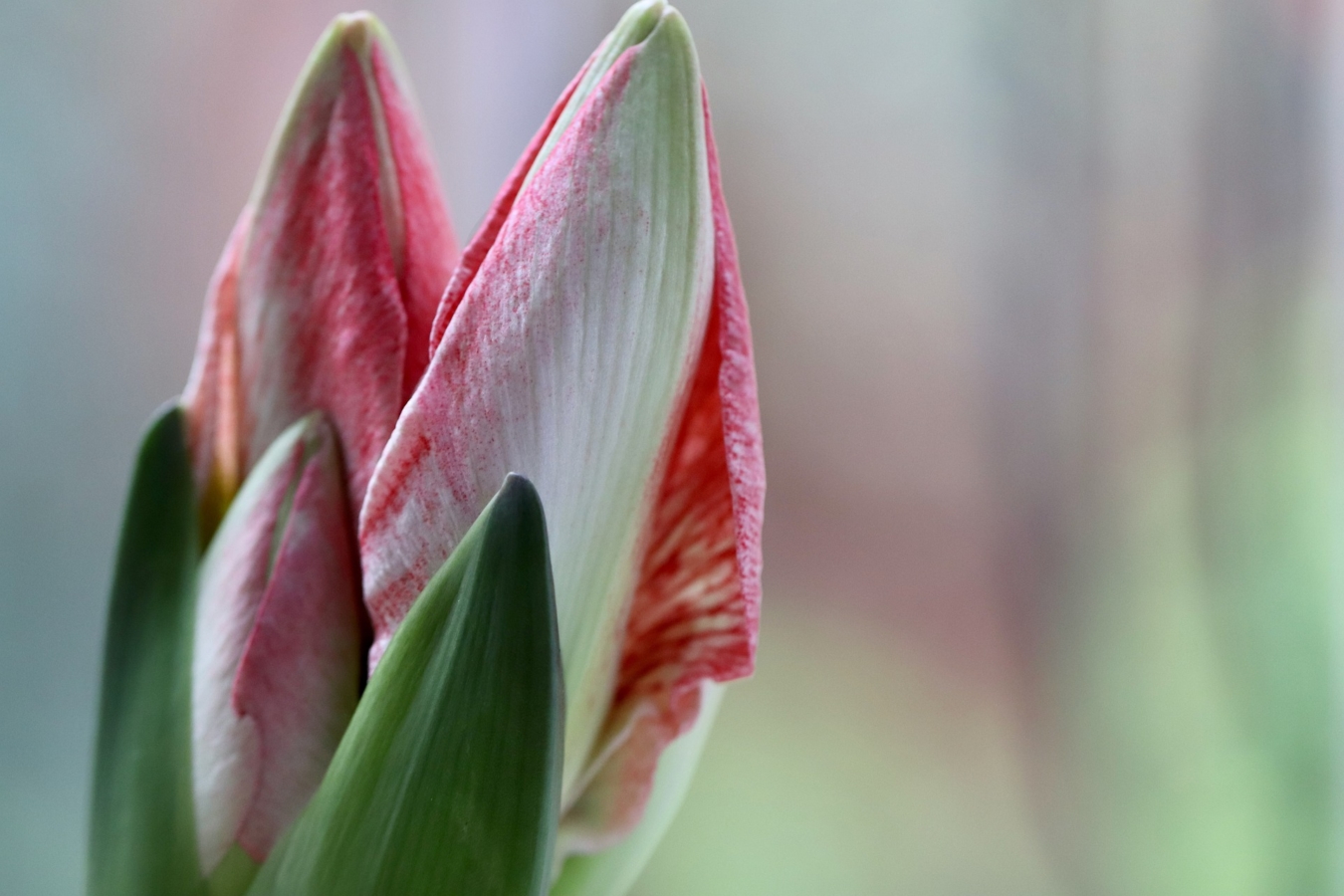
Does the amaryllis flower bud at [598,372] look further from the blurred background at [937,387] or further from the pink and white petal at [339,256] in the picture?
the blurred background at [937,387]

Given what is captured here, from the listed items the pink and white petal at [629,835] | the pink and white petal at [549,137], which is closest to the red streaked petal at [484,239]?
the pink and white petal at [549,137]

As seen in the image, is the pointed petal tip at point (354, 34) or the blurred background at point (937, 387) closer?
the pointed petal tip at point (354, 34)

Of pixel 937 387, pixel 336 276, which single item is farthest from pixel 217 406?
pixel 937 387

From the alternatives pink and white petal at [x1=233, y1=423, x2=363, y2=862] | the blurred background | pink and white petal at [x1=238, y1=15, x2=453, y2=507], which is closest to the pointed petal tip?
pink and white petal at [x1=238, y1=15, x2=453, y2=507]

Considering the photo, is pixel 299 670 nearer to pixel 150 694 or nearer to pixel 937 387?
pixel 150 694

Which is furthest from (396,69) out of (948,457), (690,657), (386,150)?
(948,457)

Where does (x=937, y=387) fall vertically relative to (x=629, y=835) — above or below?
above

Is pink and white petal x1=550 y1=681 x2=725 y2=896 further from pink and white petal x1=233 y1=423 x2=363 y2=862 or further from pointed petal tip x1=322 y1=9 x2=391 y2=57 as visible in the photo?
pointed petal tip x1=322 y1=9 x2=391 y2=57

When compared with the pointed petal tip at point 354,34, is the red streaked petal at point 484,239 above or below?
below

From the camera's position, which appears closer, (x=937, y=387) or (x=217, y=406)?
(x=217, y=406)
